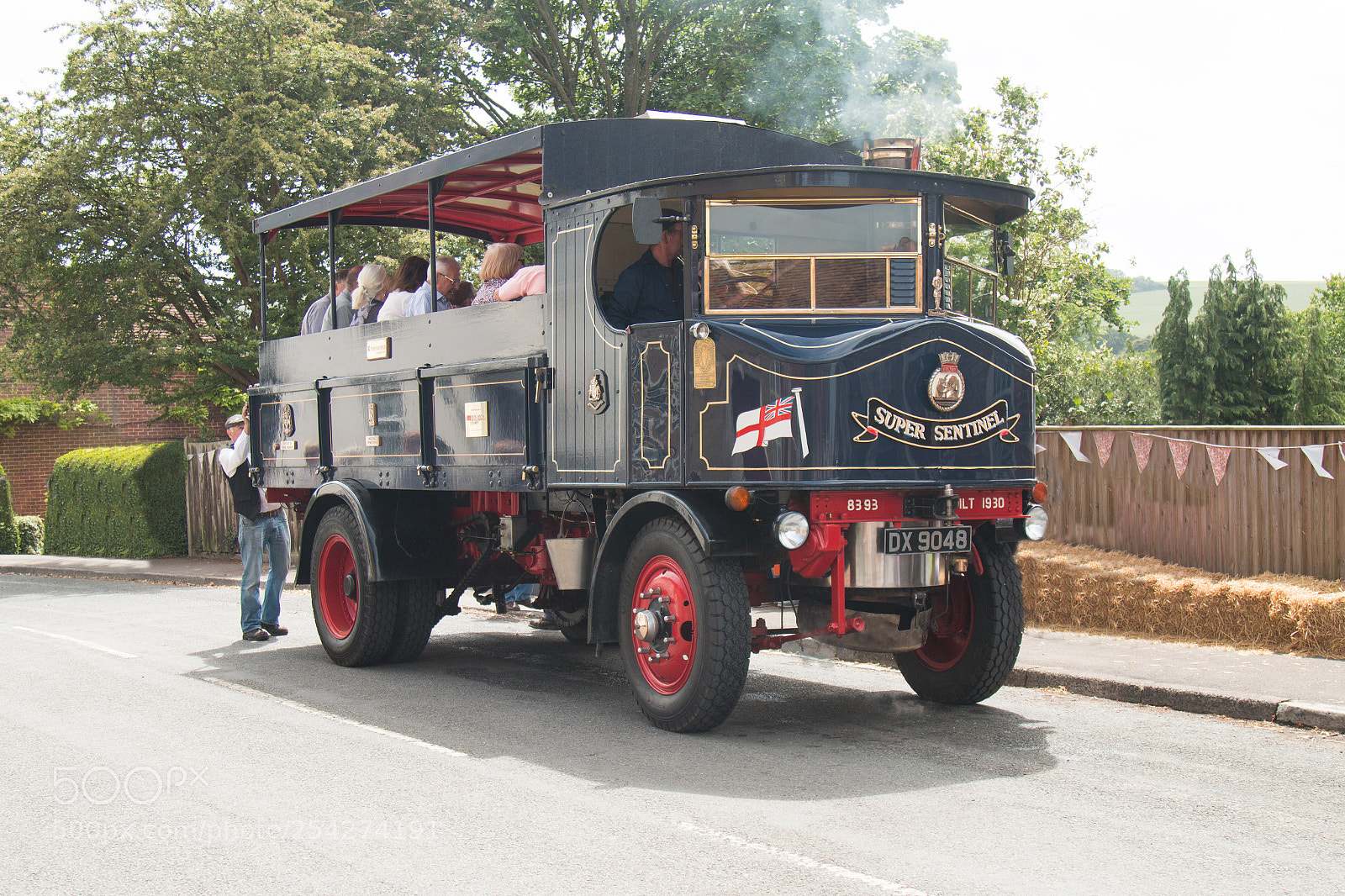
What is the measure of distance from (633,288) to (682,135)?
1.39 m

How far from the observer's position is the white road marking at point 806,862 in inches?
167

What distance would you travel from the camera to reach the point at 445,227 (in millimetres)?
11180

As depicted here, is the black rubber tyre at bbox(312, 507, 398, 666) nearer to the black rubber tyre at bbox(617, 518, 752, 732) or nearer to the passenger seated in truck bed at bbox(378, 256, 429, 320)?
the passenger seated in truck bed at bbox(378, 256, 429, 320)

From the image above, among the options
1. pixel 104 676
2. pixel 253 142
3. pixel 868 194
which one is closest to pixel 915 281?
pixel 868 194

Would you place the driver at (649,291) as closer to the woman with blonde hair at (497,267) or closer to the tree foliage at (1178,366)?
the woman with blonde hair at (497,267)

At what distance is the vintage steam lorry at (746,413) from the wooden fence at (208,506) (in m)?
13.1

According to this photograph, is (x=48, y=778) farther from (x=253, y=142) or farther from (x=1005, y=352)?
(x=253, y=142)

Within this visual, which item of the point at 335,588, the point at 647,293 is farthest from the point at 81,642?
the point at 647,293

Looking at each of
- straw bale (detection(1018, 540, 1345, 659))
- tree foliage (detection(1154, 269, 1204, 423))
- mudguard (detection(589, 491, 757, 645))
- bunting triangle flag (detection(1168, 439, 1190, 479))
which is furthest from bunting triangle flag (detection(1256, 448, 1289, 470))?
tree foliage (detection(1154, 269, 1204, 423))

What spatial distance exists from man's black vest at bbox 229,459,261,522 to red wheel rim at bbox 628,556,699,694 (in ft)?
17.8

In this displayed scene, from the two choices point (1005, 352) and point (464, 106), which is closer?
point (1005, 352)

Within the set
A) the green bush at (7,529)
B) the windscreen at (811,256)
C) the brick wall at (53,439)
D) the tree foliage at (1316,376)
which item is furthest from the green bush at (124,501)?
the tree foliage at (1316,376)

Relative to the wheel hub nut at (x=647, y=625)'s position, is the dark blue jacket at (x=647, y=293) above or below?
above

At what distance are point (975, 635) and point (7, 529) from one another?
23618 millimetres
